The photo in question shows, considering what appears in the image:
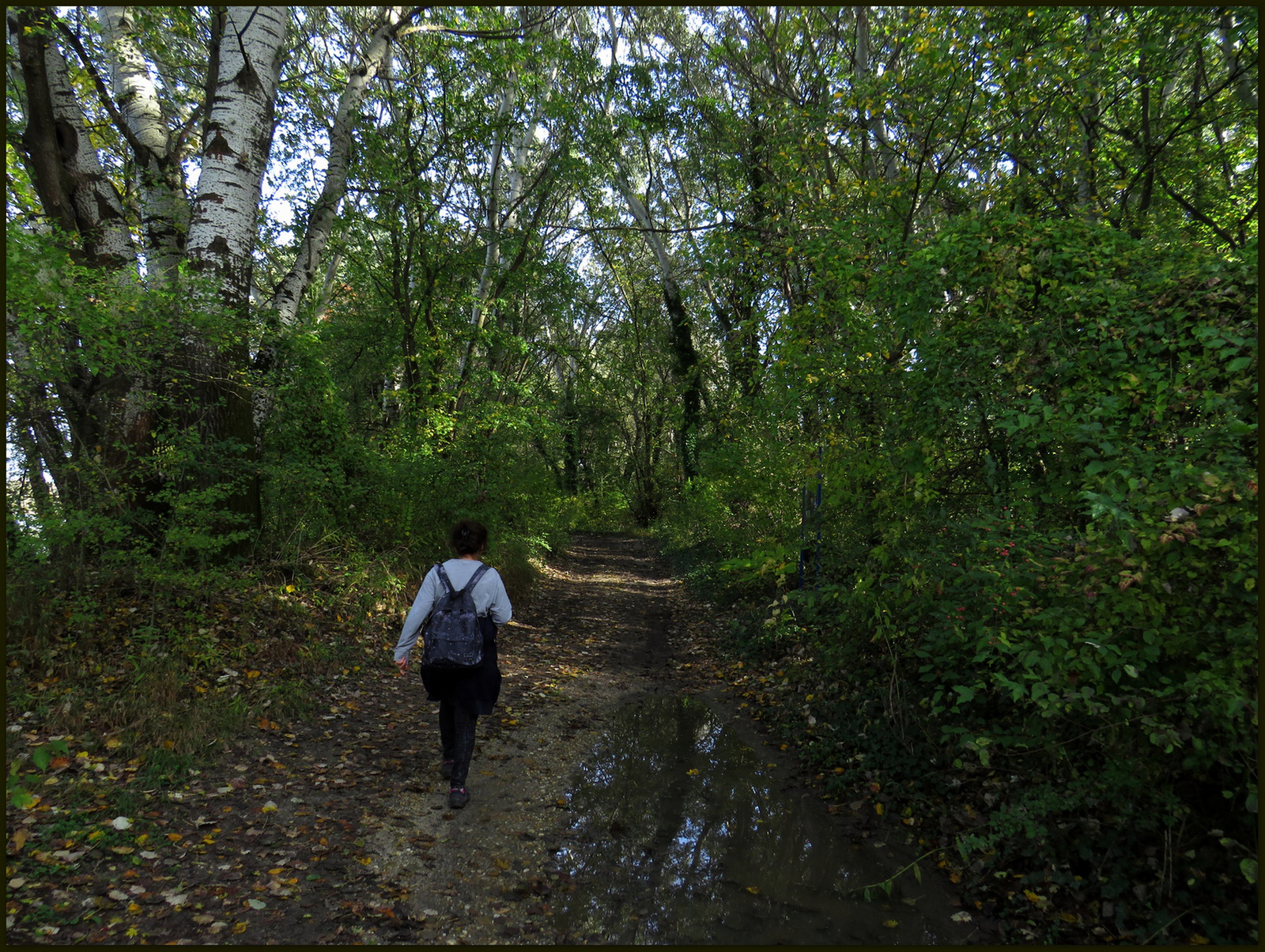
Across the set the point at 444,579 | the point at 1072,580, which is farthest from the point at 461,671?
the point at 1072,580

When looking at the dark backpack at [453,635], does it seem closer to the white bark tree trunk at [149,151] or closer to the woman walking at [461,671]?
the woman walking at [461,671]

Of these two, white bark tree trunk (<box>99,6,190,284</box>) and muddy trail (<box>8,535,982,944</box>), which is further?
white bark tree trunk (<box>99,6,190,284</box>)

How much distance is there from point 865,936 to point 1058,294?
155 inches

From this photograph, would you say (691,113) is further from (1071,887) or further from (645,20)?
(1071,887)

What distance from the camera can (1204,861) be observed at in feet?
9.89

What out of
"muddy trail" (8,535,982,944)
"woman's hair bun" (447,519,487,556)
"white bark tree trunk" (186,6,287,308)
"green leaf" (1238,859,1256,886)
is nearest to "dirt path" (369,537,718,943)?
"muddy trail" (8,535,982,944)

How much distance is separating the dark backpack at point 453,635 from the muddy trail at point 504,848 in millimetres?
1091

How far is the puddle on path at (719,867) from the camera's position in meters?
3.33

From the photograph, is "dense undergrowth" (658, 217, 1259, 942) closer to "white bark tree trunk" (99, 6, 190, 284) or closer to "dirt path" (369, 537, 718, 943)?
"dirt path" (369, 537, 718, 943)

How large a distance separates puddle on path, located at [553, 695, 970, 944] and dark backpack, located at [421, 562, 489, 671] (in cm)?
144

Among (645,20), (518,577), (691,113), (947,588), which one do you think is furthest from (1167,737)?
(645,20)

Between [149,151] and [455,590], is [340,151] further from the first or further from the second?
[455,590]

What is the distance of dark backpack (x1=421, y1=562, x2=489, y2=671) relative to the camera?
437 cm

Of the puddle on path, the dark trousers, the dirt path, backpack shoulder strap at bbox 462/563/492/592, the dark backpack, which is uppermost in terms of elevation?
backpack shoulder strap at bbox 462/563/492/592
